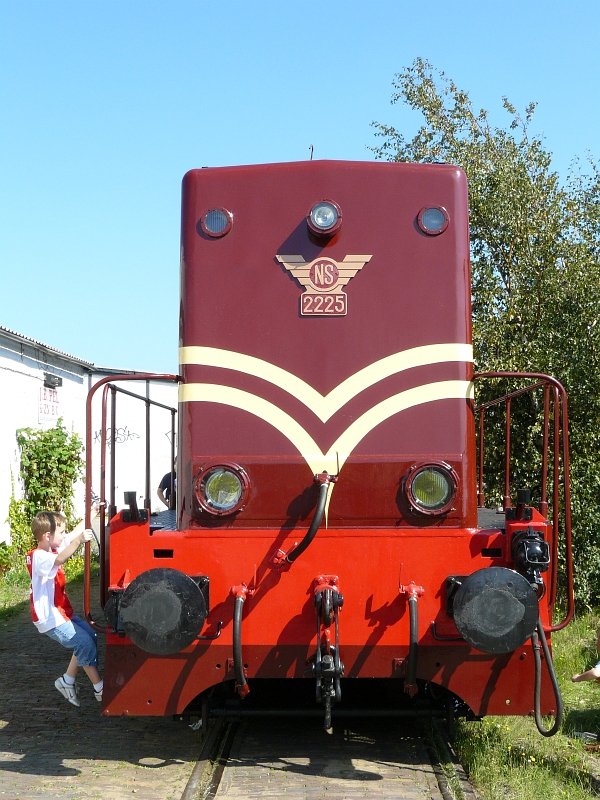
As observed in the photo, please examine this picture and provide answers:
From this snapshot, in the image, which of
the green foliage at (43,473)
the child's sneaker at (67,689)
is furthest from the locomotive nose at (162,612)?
the green foliage at (43,473)

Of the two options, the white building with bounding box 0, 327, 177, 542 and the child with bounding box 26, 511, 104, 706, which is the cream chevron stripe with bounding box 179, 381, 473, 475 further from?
the white building with bounding box 0, 327, 177, 542

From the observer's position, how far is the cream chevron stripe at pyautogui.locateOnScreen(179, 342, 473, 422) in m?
5.63

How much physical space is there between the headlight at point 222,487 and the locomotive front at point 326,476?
0.4 inches

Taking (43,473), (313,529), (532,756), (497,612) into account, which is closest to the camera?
(497,612)

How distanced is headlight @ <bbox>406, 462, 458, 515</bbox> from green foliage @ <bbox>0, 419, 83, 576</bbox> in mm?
10875

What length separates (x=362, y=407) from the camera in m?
5.64

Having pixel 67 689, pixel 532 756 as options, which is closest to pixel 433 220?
pixel 532 756

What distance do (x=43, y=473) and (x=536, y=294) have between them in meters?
8.93

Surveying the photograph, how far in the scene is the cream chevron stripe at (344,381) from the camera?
18.5ft

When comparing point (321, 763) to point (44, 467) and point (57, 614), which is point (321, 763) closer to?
point (57, 614)

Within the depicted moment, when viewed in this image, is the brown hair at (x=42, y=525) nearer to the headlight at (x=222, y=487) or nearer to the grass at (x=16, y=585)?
the headlight at (x=222, y=487)

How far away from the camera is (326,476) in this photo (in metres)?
5.43

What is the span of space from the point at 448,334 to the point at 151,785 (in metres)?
3.08

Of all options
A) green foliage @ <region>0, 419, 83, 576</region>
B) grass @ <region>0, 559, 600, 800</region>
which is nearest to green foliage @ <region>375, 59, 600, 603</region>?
grass @ <region>0, 559, 600, 800</region>
